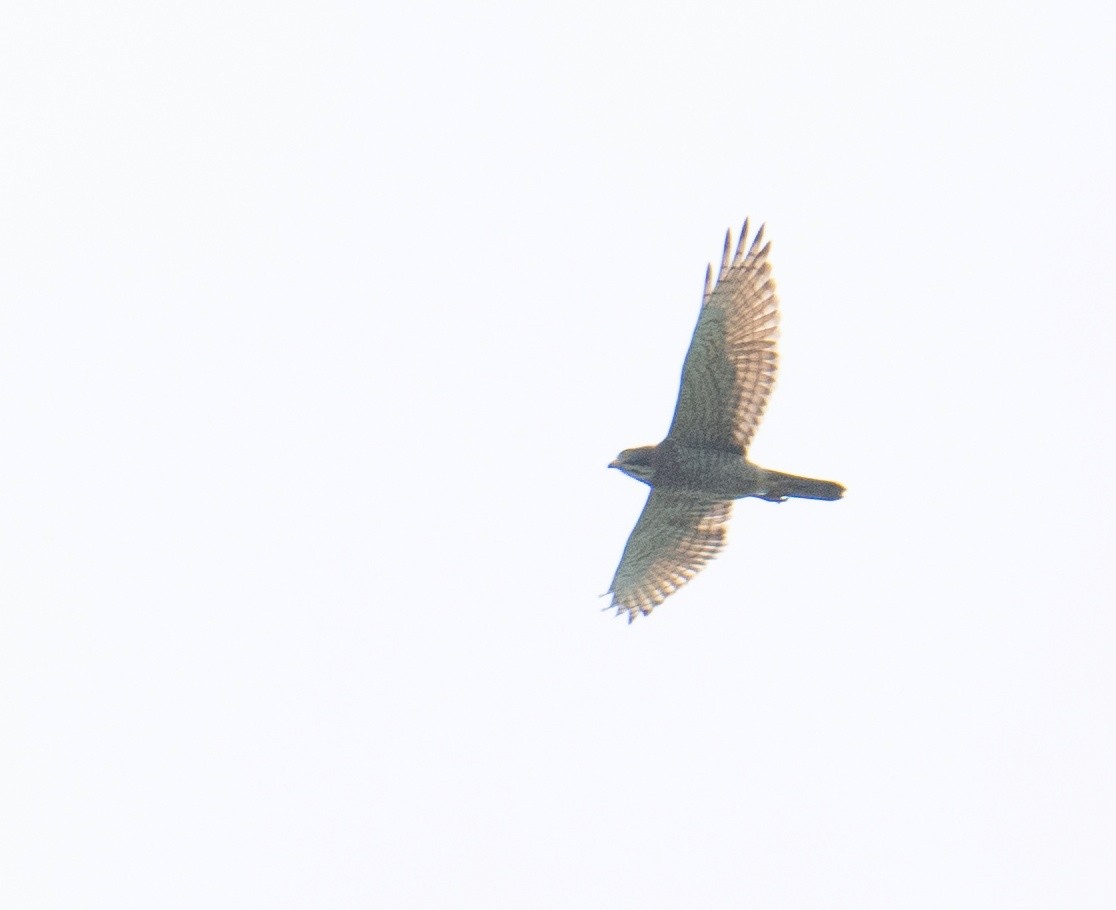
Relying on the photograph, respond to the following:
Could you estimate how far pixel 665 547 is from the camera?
1778 centimetres

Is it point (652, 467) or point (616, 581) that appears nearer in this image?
point (652, 467)

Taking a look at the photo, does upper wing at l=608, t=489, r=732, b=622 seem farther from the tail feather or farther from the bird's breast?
the tail feather

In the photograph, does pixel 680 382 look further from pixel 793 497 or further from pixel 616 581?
pixel 616 581

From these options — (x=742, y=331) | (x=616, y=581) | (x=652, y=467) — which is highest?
(x=742, y=331)

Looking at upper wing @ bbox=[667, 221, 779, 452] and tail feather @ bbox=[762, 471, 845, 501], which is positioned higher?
upper wing @ bbox=[667, 221, 779, 452]

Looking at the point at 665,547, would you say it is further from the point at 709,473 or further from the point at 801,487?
the point at 801,487

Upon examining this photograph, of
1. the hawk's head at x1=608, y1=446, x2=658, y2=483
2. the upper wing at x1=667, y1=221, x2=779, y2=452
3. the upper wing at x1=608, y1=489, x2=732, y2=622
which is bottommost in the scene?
the upper wing at x1=608, y1=489, x2=732, y2=622

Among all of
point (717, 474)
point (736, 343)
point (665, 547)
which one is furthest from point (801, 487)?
point (665, 547)

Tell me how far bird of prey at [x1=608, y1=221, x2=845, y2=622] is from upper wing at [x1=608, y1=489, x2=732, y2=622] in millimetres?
67

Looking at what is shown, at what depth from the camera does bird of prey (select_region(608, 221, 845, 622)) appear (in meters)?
16.1

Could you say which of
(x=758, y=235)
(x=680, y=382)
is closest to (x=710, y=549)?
(x=680, y=382)

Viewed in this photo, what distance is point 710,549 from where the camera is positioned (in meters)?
17.7

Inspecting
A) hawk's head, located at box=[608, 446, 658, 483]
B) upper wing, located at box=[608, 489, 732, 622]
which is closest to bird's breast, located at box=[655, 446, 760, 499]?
hawk's head, located at box=[608, 446, 658, 483]

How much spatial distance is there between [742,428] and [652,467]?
992 mm
